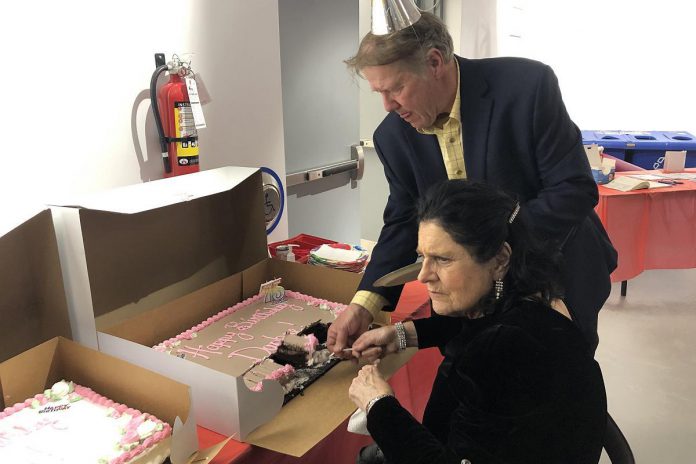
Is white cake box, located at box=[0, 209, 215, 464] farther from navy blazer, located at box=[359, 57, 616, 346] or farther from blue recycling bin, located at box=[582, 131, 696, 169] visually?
blue recycling bin, located at box=[582, 131, 696, 169]

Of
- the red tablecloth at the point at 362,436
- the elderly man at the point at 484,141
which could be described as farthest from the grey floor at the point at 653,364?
the elderly man at the point at 484,141

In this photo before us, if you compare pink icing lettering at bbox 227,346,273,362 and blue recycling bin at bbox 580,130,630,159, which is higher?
blue recycling bin at bbox 580,130,630,159

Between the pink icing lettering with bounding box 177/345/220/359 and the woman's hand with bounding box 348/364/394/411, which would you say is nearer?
the woman's hand with bounding box 348/364/394/411

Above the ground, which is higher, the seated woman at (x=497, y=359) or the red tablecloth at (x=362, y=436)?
the seated woman at (x=497, y=359)

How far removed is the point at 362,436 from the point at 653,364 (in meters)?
2.44

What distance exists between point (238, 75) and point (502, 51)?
4253 millimetres

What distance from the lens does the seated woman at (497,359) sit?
3.12ft

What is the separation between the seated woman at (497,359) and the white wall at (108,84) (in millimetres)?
977

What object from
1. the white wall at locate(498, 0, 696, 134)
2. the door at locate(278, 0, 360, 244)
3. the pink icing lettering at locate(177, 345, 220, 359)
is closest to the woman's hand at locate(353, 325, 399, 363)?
the pink icing lettering at locate(177, 345, 220, 359)

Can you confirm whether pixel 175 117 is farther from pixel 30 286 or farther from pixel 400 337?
pixel 400 337

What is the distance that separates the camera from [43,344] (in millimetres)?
1188

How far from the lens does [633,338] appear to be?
3.46 metres

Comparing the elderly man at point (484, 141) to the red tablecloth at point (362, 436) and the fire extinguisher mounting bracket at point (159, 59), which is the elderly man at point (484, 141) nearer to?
the red tablecloth at point (362, 436)

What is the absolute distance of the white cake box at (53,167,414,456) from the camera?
1.08 meters
